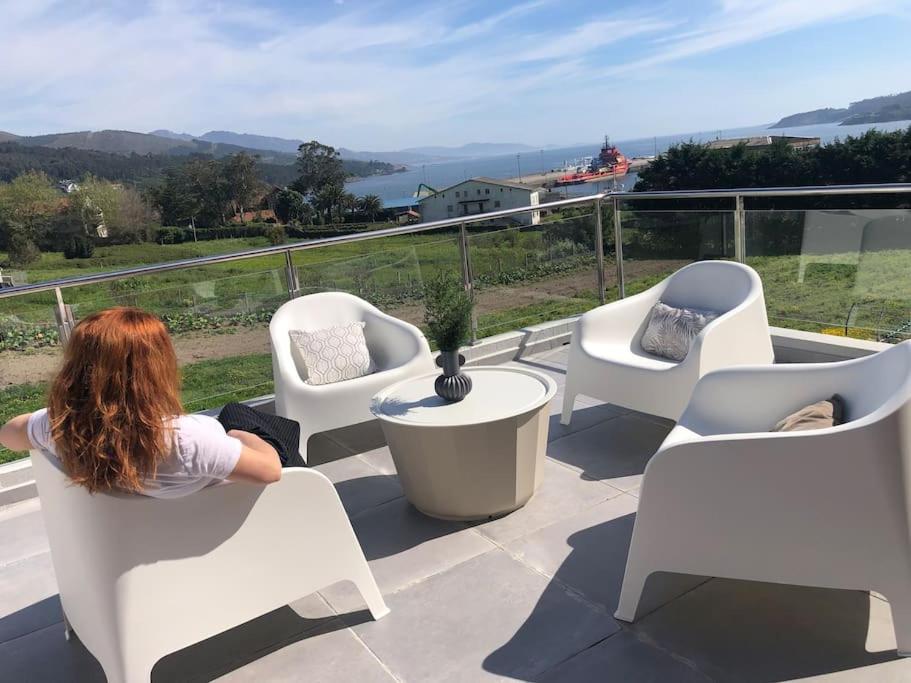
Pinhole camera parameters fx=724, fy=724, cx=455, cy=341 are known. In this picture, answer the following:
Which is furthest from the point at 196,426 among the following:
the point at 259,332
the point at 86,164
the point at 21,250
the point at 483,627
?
the point at 86,164

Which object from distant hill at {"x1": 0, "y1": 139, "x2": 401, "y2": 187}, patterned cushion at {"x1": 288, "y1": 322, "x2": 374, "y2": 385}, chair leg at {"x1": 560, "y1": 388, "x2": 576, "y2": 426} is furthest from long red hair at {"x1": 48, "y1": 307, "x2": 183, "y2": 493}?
distant hill at {"x1": 0, "y1": 139, "x2": 401, "y2": 187}

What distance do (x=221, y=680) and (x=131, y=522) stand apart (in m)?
0.67

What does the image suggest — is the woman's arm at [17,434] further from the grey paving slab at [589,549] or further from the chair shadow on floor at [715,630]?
the grey paving slab at [589,549]

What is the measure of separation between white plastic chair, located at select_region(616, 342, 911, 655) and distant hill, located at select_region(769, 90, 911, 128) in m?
50.5

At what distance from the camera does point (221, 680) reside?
2.20 metres

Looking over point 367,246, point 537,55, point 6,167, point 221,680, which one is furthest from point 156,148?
point 221,680

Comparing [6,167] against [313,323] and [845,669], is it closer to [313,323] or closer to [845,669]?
[313,323]

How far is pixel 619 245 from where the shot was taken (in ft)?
18.7

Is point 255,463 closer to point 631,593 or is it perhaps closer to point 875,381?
point 631,593

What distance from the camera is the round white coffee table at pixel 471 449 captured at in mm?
2873

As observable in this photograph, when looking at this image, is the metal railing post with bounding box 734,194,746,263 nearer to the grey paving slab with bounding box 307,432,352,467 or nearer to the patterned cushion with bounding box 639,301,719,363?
the patterned cushion with bounding box 639,301,719,363

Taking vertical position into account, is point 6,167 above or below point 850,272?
above

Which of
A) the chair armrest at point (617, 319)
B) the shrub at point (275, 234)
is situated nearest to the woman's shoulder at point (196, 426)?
the chair armrest at point (617, 319)

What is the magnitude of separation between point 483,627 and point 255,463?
0.93m
